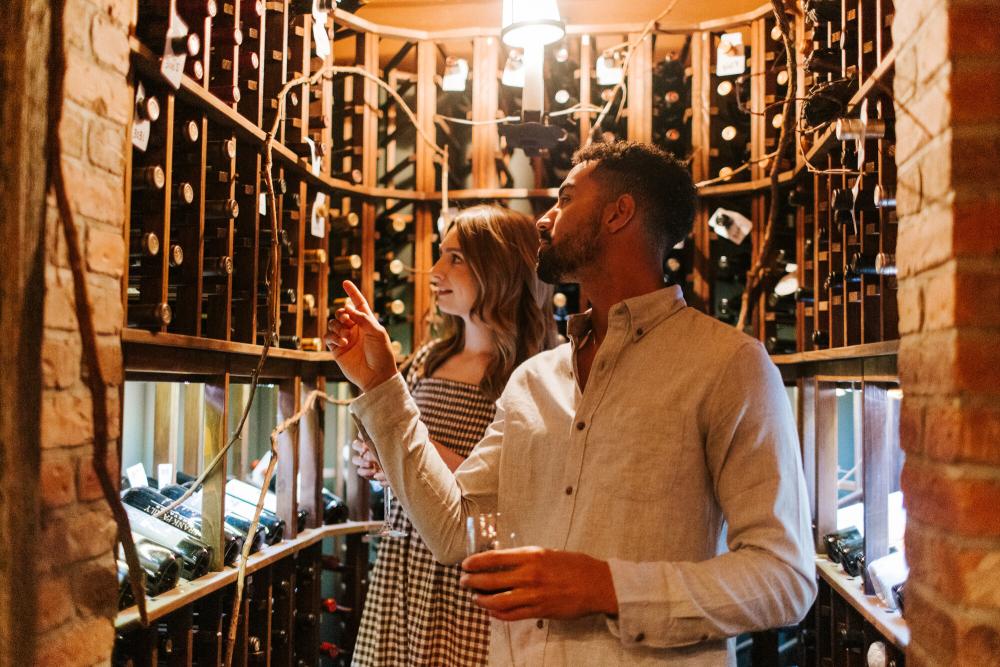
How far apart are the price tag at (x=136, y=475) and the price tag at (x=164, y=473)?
23cm

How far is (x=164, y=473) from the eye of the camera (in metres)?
2.73

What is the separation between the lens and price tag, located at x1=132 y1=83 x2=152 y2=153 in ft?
5.77

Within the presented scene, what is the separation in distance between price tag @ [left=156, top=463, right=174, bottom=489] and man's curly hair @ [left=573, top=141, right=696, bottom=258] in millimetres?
1844

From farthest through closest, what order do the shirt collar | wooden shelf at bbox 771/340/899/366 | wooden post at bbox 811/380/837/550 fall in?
1. wooden post at bbox 811/380/837/550
2. wooden shelf at bbox 771/340/899/366
3. the shirt collar

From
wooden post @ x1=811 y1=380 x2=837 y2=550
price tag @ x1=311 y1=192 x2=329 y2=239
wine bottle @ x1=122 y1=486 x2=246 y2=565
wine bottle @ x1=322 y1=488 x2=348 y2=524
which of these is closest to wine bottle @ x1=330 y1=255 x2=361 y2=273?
price tag @ x1=311 y1=192 x2=329 y2=239

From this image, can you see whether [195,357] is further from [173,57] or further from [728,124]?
[728,124]

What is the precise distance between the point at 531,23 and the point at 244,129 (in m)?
0.85

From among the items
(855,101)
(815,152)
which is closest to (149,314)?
(855,101)

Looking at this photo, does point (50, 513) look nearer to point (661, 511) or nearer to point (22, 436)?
point (22, 436)

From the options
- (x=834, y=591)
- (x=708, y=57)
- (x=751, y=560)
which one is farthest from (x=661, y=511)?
(x=708, y=57)

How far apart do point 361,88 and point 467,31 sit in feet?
1.49

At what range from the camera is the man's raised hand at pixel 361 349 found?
144 cm

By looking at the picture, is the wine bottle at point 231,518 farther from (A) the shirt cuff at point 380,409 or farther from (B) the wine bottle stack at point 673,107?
(B) the wine bottle stack at point 673,107

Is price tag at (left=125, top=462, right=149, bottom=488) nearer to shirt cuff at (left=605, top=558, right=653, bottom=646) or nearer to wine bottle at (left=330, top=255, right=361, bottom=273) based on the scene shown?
wine bottle at (left=330, top=255, right=361, bottom=273)
